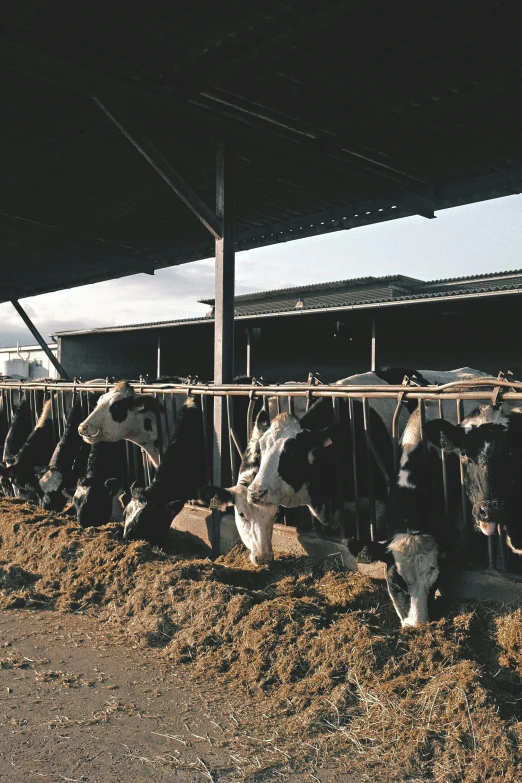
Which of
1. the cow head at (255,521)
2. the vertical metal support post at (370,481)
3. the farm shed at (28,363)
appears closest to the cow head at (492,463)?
the vertical metal support post at (370,481)

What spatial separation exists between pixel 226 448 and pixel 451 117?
4248mm

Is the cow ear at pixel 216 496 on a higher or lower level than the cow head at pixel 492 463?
lower

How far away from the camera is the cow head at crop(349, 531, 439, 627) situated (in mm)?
5137

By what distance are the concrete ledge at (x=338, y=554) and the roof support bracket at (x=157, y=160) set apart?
3.27m

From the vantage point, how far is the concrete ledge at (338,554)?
5.35 metres

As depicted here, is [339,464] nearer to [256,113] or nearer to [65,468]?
[256,113]

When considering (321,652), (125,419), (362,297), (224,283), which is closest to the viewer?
(321,652)

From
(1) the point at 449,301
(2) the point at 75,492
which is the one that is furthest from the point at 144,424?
(1) the point at 449,301

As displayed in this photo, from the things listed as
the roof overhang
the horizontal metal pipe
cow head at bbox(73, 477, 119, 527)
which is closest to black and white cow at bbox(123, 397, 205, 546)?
the horizontal metal pipe

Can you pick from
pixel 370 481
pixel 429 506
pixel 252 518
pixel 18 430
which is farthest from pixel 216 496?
pixel 18 430

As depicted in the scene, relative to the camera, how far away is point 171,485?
8086 mm

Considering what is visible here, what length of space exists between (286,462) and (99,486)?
134 inches

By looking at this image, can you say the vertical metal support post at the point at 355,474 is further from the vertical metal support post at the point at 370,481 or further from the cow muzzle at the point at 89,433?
the cow muzzle at the point at 89,433

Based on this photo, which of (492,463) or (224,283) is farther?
(224,283)
